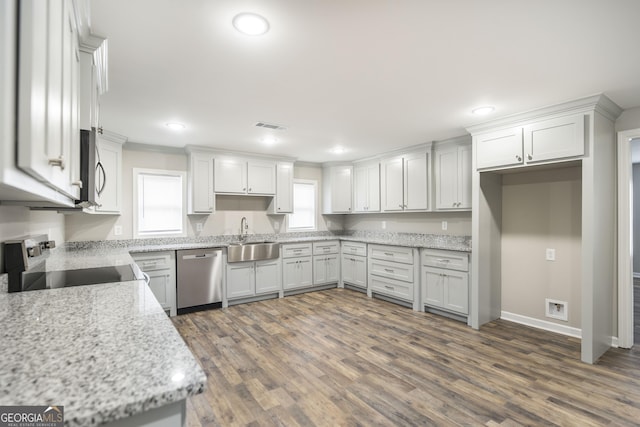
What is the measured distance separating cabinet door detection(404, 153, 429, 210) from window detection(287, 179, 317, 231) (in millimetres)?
2044

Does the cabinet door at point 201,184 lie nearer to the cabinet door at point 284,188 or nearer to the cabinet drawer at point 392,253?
the cabinet door at point 284,188

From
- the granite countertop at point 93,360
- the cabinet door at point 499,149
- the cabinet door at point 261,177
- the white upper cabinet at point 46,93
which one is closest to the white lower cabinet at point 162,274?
the cabinet door at point 261,177

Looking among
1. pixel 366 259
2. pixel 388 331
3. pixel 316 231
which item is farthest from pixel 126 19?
pixel 316 231

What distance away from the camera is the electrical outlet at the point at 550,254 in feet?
11.7

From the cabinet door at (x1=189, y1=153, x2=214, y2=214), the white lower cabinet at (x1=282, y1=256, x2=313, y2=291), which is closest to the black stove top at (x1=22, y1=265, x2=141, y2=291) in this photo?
the cabinet door at (x1=189, y1=153, x2=214, y2=214)

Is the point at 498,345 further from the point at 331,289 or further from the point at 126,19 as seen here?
the point at 126,19

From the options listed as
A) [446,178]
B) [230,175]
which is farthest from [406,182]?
[230,175]

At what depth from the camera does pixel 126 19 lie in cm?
166

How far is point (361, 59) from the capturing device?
→ 2.10 metres

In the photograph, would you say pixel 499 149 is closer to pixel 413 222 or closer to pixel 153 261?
pixel 413 222

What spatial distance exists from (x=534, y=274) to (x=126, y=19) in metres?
4.52

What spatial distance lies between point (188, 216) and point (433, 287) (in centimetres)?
374

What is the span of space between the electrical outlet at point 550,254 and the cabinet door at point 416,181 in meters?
1.51

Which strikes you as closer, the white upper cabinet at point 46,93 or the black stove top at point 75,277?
the white upper cabinet at point 46,93
